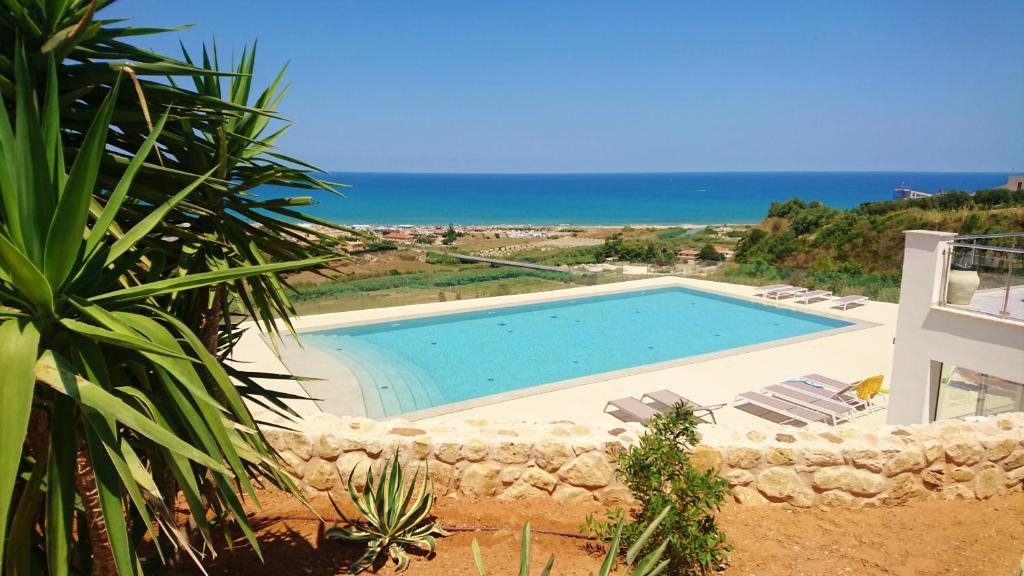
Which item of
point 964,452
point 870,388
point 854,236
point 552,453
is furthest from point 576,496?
point 854,236

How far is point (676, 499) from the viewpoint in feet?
11.0

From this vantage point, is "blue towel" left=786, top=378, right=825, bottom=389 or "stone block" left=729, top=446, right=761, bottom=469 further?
"blue towel" left=786, top=378, right=825, bottom=389

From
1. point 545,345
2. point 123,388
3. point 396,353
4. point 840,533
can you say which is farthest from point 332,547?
point 545,345

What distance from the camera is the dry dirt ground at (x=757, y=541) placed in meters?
3.45

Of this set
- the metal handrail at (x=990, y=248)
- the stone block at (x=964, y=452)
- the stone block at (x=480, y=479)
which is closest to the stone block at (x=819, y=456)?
the stone block at (x=964, y=452)

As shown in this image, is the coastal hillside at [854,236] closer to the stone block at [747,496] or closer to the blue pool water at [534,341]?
the blue pool water at [534,341]

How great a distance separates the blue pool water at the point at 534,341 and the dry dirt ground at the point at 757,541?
4758 millimetres

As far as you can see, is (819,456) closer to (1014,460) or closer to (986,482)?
(986,482)

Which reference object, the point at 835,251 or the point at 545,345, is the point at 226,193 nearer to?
the point at 545,345

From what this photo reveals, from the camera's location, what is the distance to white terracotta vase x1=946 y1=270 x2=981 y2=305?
6880mm

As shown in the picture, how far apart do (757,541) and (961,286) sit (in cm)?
503

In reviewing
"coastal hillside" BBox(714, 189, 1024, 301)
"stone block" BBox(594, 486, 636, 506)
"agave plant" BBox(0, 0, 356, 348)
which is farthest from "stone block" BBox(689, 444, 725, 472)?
"coastal hillside" BBox(714, 189, 1024, 301)

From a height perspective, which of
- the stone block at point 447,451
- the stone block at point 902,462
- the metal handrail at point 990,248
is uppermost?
the metal handrail at point 990,248

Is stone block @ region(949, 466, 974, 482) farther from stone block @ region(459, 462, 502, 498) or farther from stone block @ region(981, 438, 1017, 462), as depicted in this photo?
stone block @ region(459, 462, 502, 498)
